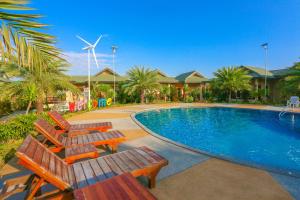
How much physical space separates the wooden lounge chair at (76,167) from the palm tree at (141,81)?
21.3 metres

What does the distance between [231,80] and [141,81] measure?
13090 mm

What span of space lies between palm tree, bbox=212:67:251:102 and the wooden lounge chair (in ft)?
83.3

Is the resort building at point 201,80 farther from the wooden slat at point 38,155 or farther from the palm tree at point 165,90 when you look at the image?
the wooden slat at point 38,155

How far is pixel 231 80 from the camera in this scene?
26453 millimetres

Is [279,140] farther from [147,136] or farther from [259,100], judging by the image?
[259,100]

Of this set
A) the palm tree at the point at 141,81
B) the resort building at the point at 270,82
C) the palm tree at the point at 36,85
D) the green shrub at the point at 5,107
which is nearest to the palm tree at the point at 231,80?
the resort building at the point at 270,82

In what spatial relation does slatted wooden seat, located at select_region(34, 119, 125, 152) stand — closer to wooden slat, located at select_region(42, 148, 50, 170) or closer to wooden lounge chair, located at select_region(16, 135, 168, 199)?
wooden lounge chair, located at select_region(16, 135, 168, 199)

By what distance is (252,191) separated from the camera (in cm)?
366

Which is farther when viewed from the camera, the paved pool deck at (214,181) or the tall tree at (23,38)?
the paved pool deck at (214,181)

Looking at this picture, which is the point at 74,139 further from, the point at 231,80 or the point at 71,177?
the point at 231,80

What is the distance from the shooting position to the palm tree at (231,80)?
85.9 feet

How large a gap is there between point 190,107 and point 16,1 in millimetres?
21649

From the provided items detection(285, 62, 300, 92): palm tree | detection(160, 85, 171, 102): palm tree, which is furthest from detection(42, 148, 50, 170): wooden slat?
detection(160, 85, 171, 102): palm tree

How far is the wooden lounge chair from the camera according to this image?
9.02 ft
